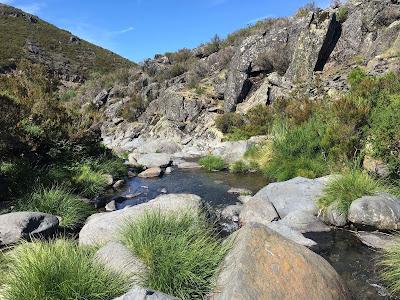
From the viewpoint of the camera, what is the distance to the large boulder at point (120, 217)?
25.7 feet

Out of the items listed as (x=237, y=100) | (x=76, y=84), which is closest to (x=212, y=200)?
(x=237, y=100)

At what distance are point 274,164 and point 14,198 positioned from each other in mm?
9517

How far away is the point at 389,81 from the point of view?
45.2 ft

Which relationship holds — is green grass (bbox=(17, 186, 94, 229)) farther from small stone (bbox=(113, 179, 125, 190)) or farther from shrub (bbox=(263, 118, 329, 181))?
shrub (bbox=(263, 118, 329, 181))

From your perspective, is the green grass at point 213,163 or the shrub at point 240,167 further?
the green grass at point 213,163

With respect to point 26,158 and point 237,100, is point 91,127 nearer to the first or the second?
point 26,158

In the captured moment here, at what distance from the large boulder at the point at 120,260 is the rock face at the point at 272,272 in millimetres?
1155

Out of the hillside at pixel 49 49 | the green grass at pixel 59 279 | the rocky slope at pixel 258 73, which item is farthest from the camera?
the hillside at pixel 49 49

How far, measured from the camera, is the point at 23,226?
26.5ft

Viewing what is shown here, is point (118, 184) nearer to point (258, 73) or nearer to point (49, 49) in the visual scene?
point (258, 73)

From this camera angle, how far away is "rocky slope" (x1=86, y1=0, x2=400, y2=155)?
81.9ft

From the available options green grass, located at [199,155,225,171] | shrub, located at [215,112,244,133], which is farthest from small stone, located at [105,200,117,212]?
shrub, located at [215,112,244,133]

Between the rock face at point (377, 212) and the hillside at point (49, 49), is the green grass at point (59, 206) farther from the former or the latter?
the hillside at point (49, 49)

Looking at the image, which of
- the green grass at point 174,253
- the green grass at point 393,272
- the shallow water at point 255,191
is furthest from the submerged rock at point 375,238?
the green grass at point 174,253
